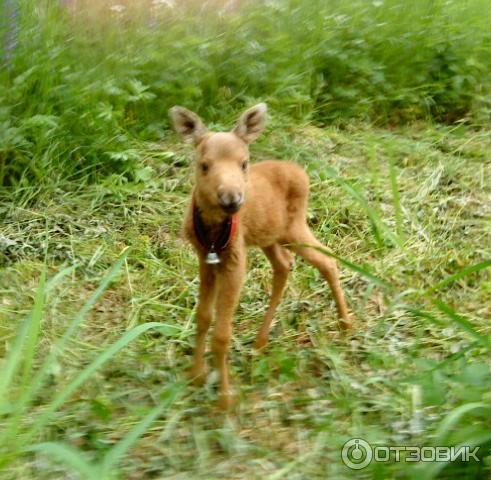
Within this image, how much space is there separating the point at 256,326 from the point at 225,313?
3.06ft

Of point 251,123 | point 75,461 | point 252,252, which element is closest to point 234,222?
point 251,123

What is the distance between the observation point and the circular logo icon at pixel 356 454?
3449 mm

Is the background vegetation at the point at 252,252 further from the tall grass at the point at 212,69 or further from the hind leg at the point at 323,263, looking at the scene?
the hind leg at the point at 323,263

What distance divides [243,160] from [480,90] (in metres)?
5.07

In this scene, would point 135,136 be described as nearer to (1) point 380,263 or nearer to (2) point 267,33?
(2) point 267,33

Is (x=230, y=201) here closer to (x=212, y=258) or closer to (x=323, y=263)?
(x=212, y=258)

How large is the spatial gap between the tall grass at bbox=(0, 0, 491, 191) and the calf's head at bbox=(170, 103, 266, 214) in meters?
2.06

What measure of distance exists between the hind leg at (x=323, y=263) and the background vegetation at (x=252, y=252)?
0.49 feet

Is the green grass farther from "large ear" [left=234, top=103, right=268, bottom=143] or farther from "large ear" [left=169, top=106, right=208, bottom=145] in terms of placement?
"large ear" [left=169, top=106, right=208, bottom=145]

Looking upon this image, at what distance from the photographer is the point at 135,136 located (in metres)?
6.95

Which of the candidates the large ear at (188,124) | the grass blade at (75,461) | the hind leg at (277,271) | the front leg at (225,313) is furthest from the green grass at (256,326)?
the large ear at (188,124)

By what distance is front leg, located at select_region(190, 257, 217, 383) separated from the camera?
454 cm

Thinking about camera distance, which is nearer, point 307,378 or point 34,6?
point 307,378

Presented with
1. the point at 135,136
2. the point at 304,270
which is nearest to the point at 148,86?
the point at 135,136
